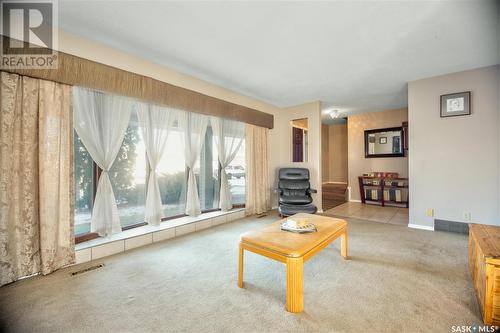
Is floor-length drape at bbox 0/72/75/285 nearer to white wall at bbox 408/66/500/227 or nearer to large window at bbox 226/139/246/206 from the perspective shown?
large window at bbox 226/139/246/206

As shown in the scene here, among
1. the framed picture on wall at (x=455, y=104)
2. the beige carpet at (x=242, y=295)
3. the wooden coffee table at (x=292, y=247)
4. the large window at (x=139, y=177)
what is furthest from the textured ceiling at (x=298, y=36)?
the beige carpet at (x=242, y=295)

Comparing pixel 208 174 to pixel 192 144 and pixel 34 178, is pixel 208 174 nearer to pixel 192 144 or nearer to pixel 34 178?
pixel 192 144

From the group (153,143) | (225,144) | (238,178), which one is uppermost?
(225,144)

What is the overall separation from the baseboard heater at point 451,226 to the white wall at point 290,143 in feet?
6.44

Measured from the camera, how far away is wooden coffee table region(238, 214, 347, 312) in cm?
149

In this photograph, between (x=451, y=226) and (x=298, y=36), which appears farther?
(x=451, y=226)

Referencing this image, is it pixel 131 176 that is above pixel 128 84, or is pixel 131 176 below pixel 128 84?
below

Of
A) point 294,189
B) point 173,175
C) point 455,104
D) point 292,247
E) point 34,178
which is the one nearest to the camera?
point 292,247

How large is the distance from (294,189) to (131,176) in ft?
9.81

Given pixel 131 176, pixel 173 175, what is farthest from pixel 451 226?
pixel 131 176

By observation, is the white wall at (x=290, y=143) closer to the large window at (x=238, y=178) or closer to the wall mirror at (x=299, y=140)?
the wall mirror at (x=299, y=140)

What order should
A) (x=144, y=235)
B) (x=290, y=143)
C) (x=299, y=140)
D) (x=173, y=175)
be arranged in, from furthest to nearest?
(x=299, y=140), (x=290, y=143), (x=173, y=175), (x=144, y=235)

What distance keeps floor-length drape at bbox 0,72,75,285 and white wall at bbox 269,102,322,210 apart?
144 inches

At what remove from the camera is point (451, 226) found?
126 inches
